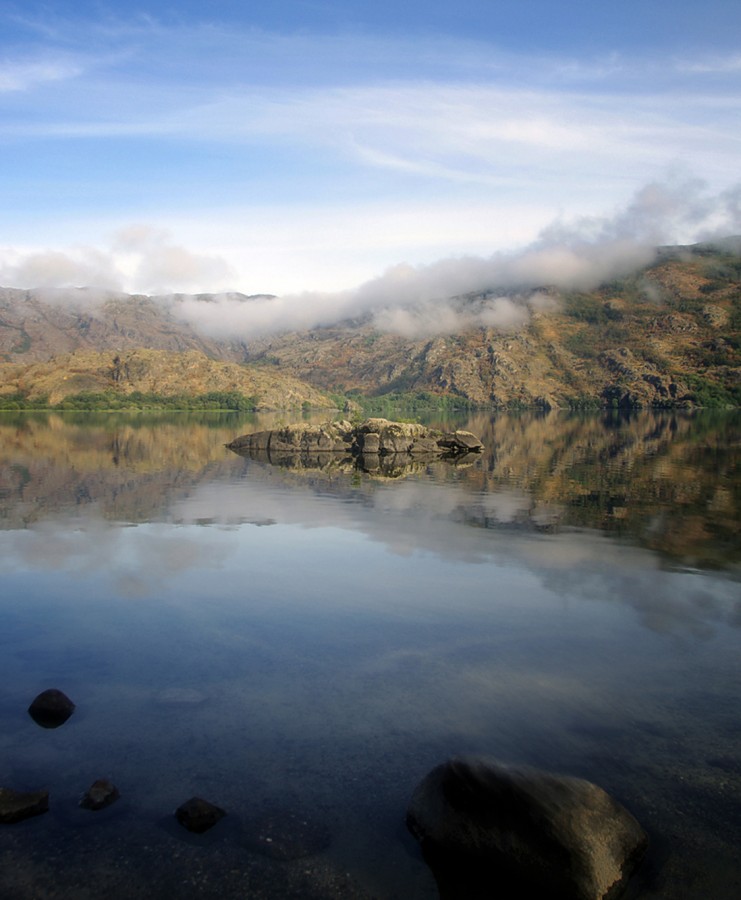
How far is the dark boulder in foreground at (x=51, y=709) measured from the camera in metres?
18.7

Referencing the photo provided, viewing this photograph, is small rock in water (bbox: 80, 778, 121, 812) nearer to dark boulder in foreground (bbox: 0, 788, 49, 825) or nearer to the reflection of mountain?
dark boulder in foreground (bbox: 0, 788, 49, 825)

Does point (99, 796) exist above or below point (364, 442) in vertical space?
above

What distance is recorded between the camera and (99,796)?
14977 mm

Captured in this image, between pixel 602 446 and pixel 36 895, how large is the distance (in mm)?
121708

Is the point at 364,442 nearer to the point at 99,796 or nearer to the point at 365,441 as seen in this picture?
the point at 365,441

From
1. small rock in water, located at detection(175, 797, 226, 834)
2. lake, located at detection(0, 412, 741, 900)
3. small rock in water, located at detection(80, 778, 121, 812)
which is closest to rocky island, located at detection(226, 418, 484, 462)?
lake, located at detection(0, 412, 741, 900)

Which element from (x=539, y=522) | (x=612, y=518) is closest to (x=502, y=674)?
(x=539, y=522)

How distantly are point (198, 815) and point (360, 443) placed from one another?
351 ft

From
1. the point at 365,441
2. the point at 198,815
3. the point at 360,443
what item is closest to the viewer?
the point at 198,815

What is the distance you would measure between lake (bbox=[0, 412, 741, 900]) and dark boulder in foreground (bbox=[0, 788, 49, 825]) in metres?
0.20

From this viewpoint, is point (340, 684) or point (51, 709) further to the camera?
point (340, 684)

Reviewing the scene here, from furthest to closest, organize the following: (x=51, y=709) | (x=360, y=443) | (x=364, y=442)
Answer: (x=360, y=443) < (x=364, y=442) < (x=51, y=709)

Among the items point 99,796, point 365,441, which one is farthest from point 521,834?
point 365,441

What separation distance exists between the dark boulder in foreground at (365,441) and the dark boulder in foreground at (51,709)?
313ft
